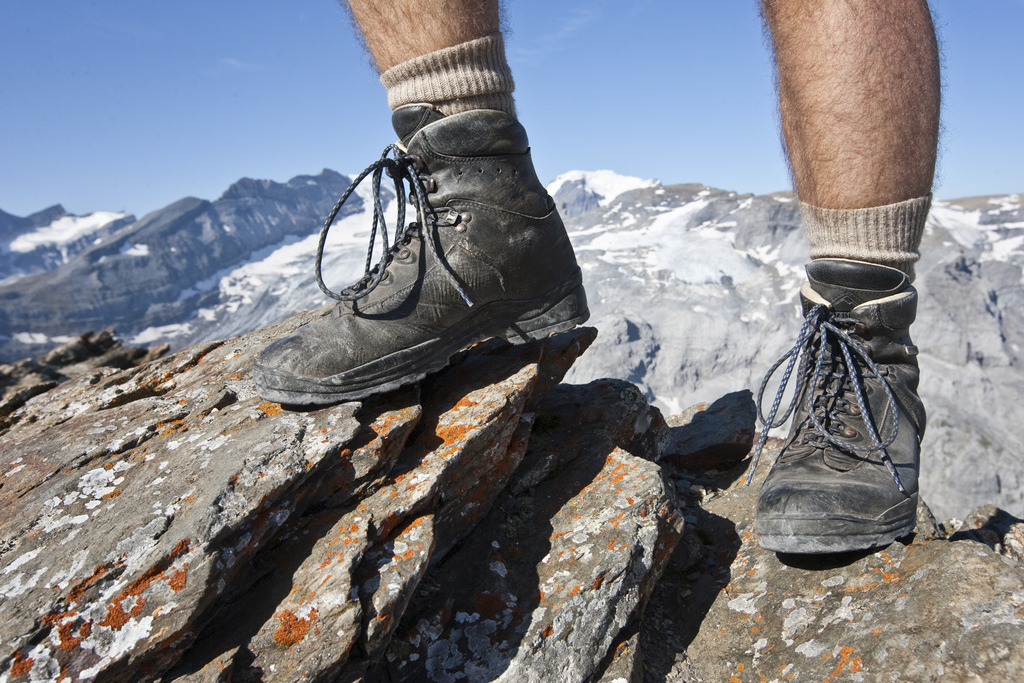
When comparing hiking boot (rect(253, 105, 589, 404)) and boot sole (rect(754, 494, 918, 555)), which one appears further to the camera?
hiking boot (rect(253, 105, 589, 404))

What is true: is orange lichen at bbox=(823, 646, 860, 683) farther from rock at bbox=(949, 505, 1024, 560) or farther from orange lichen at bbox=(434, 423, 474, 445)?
orange lichen at bbox=(434, 423, 474, 445)

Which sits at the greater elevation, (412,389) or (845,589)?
(412,389)

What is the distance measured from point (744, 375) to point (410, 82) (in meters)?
103

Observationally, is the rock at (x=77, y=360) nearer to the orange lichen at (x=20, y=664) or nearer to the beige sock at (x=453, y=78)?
the beige sock at (x=453, y=78)

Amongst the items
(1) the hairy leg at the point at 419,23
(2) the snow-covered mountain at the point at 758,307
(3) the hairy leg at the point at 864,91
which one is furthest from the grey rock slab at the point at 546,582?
(2) the snow-covered mountain at the point at 758,307

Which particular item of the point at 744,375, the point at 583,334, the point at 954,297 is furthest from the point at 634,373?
the point at 583,334

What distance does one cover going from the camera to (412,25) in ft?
8.61

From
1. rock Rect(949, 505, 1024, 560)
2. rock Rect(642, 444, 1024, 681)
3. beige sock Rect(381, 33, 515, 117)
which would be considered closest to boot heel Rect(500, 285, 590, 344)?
beige sock Rect(381, 33, 515, 117)

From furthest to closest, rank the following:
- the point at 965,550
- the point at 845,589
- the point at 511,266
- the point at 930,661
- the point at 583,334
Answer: the point at 583,334 < the point at 511,266 < the point at 845,589 < the point at 965,550 < the point at 930,661

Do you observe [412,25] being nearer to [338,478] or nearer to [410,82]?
[410,82]

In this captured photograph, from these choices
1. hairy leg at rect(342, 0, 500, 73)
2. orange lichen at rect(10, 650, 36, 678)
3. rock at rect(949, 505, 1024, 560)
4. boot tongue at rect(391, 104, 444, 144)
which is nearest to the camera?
orange lichen at rect(10, 650, 36, 678)

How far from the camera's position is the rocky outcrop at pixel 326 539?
6.42 ft

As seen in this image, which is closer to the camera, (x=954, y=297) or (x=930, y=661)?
(x=930, y=661)

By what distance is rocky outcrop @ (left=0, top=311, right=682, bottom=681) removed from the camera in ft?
6.42
